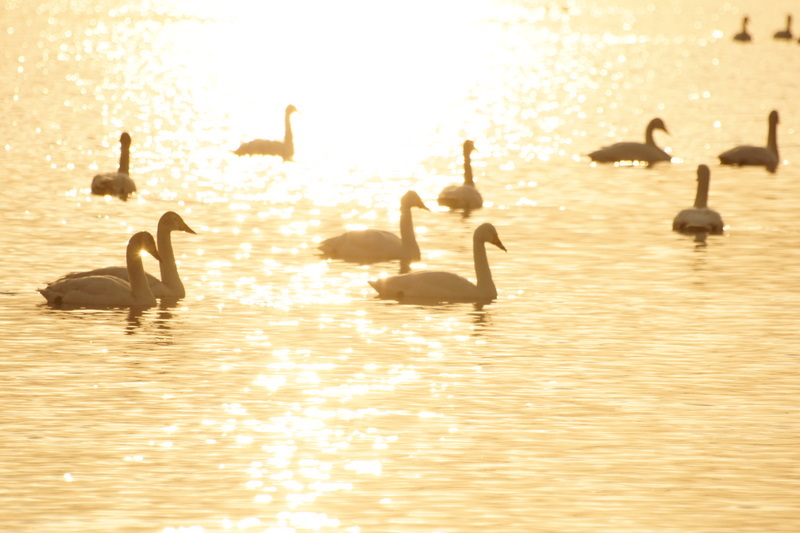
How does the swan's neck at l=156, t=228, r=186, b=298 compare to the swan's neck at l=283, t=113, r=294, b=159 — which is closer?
the swan's neck at l=156, t=228, r=186, b=298

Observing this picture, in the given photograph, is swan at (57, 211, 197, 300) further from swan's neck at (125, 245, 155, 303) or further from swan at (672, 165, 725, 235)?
swan at (672, 165, 725, 235)

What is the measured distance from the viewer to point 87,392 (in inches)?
682

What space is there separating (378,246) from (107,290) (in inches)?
227

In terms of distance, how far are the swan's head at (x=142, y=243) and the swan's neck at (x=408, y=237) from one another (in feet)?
15.1

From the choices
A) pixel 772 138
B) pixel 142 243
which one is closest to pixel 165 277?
pixel 142 243

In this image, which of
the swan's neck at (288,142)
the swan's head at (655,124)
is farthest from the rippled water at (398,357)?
the swan's head at (655,124)

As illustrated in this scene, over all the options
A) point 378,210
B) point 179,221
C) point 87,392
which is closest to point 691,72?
point 378,210

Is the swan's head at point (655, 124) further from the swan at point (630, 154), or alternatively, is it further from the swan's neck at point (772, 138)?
the swan's neck at point (772, 138)

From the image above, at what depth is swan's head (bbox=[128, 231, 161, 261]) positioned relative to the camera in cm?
2217

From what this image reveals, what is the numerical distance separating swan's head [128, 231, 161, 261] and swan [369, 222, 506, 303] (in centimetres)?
274

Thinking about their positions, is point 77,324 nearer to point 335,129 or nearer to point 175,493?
point 175,493

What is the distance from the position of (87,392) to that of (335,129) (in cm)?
4765

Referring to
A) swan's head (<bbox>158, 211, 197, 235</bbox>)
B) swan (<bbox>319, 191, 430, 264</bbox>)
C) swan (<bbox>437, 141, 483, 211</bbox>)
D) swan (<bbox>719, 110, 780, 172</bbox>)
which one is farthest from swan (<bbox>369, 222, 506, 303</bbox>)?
swan (<bbox>719, 110, 780, 172</bbox>)

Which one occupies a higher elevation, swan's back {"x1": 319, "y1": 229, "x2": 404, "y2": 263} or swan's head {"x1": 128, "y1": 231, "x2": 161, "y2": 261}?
swan's head {"x1": 128, "y1": 231, "x2": 161, "y2": 261}
